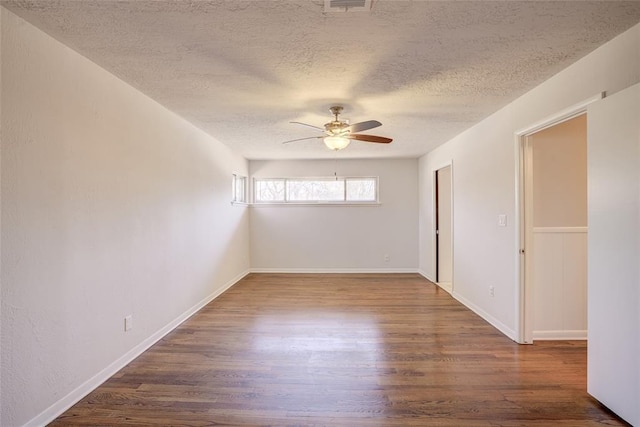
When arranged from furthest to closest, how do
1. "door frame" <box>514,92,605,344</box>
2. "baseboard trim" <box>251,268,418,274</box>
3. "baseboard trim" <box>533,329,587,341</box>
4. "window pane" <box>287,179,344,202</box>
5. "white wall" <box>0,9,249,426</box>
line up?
"window pane" <box>287,179,344,202</box>, "baseboard trim" <box>251,268,418,274</box>, "baseboard trim" <box>533,329,587,341</box>, "door frame" <box>514,92,605,344</box>, "white wall" <box>0,9,249,426</box>

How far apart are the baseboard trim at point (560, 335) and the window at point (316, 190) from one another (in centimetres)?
385

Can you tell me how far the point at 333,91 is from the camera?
2.75 metres

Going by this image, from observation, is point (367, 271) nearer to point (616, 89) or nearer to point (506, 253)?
point (506, 253)

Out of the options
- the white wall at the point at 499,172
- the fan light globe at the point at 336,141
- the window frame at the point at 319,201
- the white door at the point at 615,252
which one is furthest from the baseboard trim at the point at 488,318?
the window frame at the point at 319,201

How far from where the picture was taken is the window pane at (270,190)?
6.59 meters

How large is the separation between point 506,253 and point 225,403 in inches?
112

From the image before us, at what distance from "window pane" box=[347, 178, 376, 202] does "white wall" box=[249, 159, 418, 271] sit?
151mm

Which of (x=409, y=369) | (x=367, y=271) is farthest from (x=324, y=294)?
(x=409, y=369)

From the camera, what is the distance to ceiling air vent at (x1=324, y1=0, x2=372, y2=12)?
1.58 metres

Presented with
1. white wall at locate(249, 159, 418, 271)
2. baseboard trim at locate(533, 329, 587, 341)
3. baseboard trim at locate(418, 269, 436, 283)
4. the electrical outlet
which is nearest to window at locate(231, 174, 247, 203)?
white wall at locate(249, 159, 418, 271)

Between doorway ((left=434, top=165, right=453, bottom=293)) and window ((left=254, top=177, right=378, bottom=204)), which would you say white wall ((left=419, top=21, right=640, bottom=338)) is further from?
window ((left=254, top=177, right=378, bottom=204))

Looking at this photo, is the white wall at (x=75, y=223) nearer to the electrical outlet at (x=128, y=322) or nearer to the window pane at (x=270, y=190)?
the electrical outlet at (x=128, y=322)

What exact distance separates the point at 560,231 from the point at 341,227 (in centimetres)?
393

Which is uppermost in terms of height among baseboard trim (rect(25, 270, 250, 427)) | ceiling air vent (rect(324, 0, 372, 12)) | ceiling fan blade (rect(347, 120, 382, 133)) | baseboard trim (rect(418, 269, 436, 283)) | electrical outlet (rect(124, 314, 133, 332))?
ceiling air vent (rect(324, 0, 372, 12))
